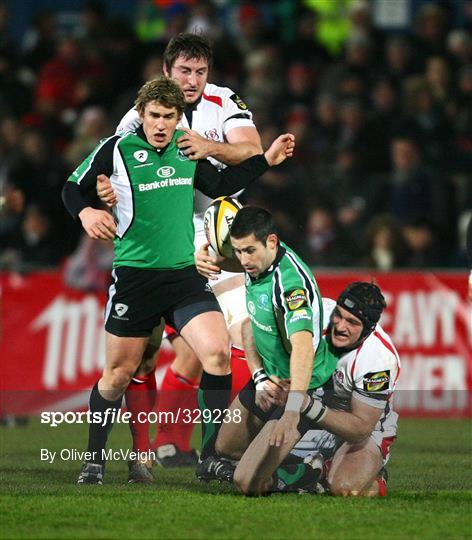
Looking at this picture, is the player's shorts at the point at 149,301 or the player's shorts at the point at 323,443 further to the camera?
the player's shorts at the point at 149,301

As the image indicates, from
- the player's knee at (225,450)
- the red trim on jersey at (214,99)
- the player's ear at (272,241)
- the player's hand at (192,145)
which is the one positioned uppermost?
the red trim on jersey at (214,99)

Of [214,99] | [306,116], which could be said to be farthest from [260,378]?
[306,116]

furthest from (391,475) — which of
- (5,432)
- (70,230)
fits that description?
(70,230)

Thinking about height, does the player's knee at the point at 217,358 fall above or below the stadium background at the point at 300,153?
below

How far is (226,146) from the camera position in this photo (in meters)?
8.41

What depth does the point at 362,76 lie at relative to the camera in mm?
15609

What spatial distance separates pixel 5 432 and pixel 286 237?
390cm

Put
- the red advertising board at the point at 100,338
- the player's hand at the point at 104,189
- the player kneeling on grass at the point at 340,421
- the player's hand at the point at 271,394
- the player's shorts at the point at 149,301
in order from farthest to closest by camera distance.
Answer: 1. the red advertising board at the point at 100,338
2. the player's shorts at the point at 149,301
3. the player's hand at the point at 104,189
4. the player's hand at the point at 271,394
5. the player kneeling on grass at the point at 340,421

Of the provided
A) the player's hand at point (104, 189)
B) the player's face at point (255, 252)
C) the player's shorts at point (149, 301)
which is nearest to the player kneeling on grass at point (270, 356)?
the player's face at point (255, 252)

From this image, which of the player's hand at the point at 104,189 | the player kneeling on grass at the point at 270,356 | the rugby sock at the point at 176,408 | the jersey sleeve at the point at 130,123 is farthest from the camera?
the rugby sock at the point at 176,408

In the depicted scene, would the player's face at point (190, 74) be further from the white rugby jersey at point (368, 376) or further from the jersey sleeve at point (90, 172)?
the white rugby jersey at point (368, 376)

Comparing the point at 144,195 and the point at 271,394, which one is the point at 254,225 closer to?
the point at 144,195

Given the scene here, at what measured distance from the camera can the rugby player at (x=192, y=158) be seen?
27.5ft

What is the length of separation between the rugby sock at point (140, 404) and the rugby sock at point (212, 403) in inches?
15.8
